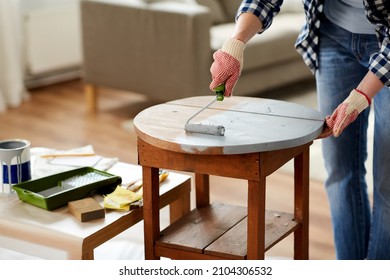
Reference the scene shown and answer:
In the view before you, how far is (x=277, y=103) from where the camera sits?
202 centimetres

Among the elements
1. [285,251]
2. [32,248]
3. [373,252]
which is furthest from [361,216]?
[32,248]

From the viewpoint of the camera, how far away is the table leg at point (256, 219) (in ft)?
5.63

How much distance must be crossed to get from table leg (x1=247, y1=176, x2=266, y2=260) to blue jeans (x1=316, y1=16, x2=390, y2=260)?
44 centimetres

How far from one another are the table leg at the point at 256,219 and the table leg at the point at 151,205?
25 cm

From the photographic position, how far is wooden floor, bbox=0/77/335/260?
2799 mm

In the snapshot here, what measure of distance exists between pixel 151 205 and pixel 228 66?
377mm

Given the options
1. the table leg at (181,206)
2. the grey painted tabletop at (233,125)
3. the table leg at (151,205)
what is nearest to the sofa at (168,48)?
the table leg at (181,206)

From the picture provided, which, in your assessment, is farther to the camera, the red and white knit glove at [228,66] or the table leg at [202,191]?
the table leg at [202,191]

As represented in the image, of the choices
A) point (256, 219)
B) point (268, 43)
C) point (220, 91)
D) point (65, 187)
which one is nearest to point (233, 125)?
point (220, 91)

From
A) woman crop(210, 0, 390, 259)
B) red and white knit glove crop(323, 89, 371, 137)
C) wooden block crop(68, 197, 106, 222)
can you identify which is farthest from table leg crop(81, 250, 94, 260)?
red and white knit glove crop(323, 89, 371, 137)

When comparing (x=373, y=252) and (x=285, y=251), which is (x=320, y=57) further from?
(x=285, y=251)

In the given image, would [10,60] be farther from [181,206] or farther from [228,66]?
[228,66]

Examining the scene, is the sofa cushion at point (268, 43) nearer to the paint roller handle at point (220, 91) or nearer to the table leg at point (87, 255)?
the paint roller handle at point (220, 91)

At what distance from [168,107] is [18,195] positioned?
0.44 meters
